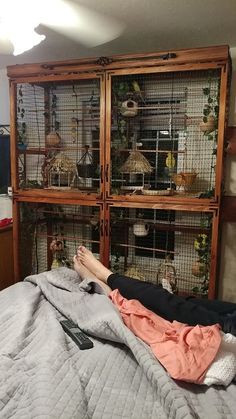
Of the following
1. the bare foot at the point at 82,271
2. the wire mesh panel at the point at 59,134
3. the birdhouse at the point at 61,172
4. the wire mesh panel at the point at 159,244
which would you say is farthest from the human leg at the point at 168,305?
the birdhouse at the point at 61,172

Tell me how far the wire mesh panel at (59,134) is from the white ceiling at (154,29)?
266mm

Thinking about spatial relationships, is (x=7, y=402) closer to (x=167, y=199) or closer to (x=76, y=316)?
(x=76, y=316)

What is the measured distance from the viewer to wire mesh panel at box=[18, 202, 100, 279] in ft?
9.16

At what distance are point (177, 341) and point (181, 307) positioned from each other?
330mm

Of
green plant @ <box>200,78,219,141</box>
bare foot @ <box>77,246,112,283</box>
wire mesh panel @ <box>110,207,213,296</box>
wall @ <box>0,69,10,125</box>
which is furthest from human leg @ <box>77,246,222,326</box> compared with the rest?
wall @ <box>0,69,10,125</box>

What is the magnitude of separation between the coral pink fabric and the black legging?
96 millimetres

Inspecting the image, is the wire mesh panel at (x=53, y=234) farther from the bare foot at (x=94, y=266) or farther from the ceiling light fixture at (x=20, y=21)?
the ceiling light fixture at (x=20, y=21)

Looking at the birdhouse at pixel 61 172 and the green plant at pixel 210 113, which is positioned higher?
the green plant at pixel 210 113

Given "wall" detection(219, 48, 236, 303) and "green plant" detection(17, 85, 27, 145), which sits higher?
"green plant" detection(17, 85, 27, 145)

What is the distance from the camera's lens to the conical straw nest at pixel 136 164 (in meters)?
2.36

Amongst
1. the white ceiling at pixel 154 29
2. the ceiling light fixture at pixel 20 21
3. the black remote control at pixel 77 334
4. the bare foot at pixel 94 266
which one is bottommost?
the black remote control at pixel 77 334

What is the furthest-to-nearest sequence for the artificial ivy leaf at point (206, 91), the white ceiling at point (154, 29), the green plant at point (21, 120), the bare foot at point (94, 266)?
the green plant at point (21, 120) < the artificial ivy leaf at point (206, 91) < the bare foot at point (94, 266) < the white ceiling at point (154, 29)

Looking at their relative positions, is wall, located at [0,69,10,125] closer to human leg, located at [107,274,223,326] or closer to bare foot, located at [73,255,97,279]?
bare foot, located at [73,255,97,279]

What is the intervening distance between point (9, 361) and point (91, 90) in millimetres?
2168
